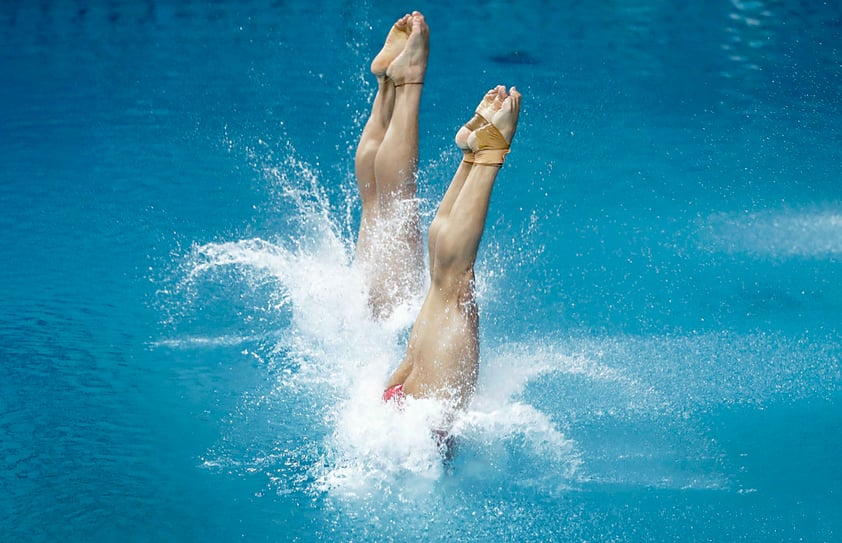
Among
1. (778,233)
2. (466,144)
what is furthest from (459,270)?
(778,233)

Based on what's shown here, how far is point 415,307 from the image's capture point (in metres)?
3.96

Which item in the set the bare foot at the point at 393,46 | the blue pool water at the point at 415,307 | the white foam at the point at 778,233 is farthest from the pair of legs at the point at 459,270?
the white foam at the point at 778,233

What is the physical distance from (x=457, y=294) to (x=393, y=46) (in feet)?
3.82

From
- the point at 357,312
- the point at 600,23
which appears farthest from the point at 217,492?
A: the point at 600,23

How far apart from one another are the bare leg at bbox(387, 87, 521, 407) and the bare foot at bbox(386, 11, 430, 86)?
0.68 m

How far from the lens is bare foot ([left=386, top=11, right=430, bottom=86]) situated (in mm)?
3586

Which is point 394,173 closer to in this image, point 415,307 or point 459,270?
point 415,307

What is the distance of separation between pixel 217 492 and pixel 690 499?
1.50m

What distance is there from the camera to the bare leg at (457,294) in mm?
2996

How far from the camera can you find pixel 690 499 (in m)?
3.09

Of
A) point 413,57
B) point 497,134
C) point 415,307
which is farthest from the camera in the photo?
point 415,307

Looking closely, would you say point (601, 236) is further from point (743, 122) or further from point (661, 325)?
point (743, 122)

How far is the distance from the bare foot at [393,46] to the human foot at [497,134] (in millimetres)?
845

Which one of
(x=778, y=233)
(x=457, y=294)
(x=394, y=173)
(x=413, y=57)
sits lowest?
(x=457, y=294)
